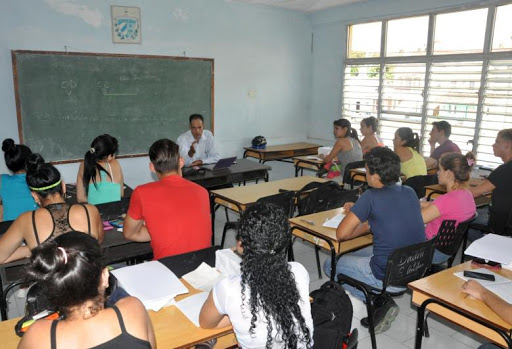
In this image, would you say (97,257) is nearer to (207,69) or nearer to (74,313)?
(74,313)

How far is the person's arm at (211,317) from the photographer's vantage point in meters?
1.54

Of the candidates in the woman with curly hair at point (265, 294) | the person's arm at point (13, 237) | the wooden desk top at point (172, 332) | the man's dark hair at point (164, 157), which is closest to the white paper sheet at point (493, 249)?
the woman with curly hair at point (265, 294)

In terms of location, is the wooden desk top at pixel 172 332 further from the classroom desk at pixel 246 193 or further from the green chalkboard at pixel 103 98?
the green chalkboard at pixel 103 98

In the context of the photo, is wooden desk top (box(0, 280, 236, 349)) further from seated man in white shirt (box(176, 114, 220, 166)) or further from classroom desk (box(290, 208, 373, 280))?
seated man in white shirt (box(176, 114, 220, 166))

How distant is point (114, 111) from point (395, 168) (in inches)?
170

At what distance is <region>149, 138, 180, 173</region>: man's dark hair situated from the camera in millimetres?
2457

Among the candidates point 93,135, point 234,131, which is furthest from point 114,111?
point 234,131

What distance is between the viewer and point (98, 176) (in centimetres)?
335

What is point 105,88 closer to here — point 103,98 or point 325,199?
point 103,98

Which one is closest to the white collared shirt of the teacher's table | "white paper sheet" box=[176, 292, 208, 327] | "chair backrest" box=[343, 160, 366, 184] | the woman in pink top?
the teacher's table

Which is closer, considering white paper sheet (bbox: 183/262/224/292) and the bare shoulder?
the bare shoulder

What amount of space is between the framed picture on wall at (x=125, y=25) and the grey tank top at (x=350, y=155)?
3.29 meters

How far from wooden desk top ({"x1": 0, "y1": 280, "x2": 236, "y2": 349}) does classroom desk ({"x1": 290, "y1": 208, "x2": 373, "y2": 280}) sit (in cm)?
134

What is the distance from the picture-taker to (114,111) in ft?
18.6
